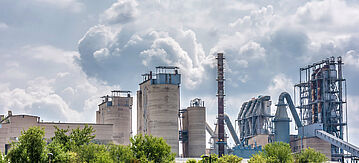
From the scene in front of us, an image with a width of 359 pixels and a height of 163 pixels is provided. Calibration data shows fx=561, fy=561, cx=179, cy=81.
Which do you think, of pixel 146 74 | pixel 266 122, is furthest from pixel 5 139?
pixel 266 122

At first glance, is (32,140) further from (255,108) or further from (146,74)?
(255,108)

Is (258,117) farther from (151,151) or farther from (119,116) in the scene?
(151,151)

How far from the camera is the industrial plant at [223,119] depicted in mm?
135125

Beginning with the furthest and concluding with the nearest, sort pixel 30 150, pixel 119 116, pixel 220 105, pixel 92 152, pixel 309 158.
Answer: pixel 119 116 < pixel 220 105 < pixel 309 158 < pixel 92 152 < pixel 30 150

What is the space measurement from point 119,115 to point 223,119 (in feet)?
138

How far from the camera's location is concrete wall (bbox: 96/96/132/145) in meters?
175

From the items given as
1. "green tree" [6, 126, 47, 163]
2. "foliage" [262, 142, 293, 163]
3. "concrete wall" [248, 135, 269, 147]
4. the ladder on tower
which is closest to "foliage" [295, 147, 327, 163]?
"foliage" [262, 142, 293, 163]

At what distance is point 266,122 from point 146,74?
41.7 metres

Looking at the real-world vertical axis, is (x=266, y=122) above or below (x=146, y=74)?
below

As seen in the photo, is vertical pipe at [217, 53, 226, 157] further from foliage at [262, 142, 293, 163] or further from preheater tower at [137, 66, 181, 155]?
foliage at [262, 142, 293, 163]

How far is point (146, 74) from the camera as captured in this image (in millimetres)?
152250

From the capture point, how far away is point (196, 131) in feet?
481

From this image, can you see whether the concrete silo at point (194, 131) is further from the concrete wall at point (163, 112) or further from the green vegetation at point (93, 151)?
the green vegetation at point (93, 151)

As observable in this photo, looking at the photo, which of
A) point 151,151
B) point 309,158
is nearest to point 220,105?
point 309,158
